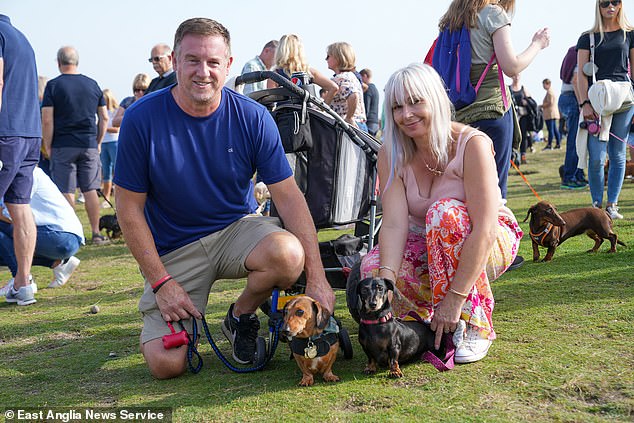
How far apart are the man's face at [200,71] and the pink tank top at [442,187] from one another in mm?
1024

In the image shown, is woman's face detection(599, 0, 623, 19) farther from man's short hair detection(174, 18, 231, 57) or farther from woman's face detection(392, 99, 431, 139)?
man's short hair detection(174, 18, 231, 57)

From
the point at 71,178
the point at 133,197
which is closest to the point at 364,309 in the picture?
the point at 133,197

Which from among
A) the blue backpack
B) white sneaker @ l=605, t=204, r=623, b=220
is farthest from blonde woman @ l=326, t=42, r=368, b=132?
the blue backpack

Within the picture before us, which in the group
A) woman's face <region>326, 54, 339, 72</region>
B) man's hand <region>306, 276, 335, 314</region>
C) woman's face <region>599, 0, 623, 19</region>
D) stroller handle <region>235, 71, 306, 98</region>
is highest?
woman's face <region>599, 0, 623, 19</region>

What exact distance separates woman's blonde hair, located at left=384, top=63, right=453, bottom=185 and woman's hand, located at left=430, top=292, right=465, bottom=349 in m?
0.66

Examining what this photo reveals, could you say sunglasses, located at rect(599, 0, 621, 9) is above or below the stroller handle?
above

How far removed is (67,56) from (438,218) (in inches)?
255

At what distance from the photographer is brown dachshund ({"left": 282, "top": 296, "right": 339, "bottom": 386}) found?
307 cm

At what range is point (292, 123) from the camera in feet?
13.7

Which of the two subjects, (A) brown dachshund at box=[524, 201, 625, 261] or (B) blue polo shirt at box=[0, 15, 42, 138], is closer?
(B) blue polo shirt at box=[0, 15, 42, 138]

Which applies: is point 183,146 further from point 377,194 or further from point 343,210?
point 377,194

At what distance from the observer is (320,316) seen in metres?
3.13

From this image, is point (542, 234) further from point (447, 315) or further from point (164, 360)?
point (164, 360)

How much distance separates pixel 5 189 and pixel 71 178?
11.9 feet
